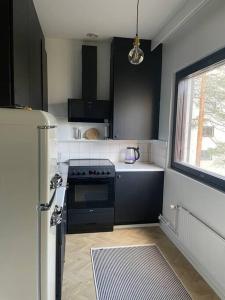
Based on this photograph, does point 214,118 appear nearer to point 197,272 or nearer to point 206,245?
point 206,245

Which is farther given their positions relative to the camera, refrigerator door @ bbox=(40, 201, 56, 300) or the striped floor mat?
the striped floor mat

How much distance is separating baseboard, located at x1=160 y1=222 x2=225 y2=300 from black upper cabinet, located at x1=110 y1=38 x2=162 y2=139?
1.32 meters

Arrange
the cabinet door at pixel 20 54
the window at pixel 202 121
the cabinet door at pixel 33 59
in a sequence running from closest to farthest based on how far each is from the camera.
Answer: the cabinet door at pixel 20 54 < the cabinet door at pixel 33 59 < the window at pixel 202 121

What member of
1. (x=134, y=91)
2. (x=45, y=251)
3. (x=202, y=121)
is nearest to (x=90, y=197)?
(x=134, y=91)

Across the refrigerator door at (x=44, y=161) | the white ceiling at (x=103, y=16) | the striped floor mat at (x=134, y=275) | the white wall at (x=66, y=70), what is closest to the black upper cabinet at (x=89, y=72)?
the white wall at (x=66, y=70)

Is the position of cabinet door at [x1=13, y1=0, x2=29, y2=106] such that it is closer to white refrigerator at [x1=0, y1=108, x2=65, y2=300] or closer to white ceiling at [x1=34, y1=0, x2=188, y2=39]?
white refrigerator at [x1=0, y1=108, x2=65, y2=300]

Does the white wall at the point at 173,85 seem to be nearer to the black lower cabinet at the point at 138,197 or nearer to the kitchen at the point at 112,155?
the kitchen at the point at 112,155

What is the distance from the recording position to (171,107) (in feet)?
9.57

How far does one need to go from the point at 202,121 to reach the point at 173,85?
0.72 m

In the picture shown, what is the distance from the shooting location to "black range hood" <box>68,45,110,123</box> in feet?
9.91

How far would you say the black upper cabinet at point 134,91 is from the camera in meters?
3.02

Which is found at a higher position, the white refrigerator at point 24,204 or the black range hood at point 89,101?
the black range hood at point 89,101

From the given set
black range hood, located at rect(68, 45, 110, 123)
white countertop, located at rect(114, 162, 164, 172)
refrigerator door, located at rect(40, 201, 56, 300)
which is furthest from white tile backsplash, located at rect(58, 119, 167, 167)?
refrigerator door, located at rect(40, 201, 56, 300)

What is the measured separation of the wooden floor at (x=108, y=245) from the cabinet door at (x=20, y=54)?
5.32 ft
